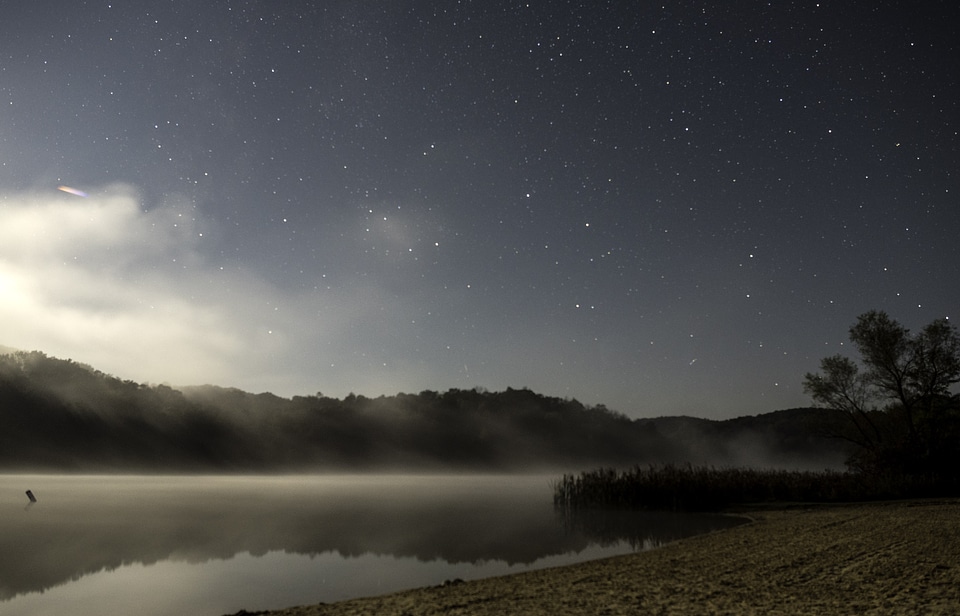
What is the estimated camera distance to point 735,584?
836cm

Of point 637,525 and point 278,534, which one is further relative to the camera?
point 637,525

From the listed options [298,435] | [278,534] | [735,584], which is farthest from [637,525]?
[298,435]

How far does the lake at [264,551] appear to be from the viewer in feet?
35.8

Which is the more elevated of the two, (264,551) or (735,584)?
(735,584)

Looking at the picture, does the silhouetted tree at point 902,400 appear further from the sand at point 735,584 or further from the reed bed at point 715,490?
the sand at point 735,584

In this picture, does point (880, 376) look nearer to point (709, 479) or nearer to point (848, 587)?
point (709, 479)

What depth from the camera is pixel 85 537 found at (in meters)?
18.1

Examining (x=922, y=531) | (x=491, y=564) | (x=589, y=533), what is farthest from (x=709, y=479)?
(x=491, y=564)

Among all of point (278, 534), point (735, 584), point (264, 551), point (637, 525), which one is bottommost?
point (637, 525)

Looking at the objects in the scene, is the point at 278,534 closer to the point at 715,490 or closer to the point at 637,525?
the point at 637,525

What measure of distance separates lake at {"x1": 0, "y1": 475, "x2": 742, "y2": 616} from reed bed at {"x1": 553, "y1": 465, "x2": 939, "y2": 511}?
2.32 m

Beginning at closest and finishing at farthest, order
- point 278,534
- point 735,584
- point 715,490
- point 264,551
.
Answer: point 735,584 → point 264,551 → point 278,534 → point 715,490

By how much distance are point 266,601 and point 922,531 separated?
43.8 feet

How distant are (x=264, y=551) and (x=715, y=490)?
20.3 metres
